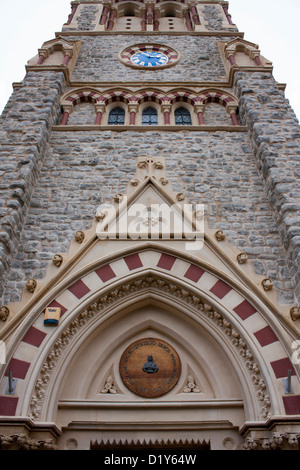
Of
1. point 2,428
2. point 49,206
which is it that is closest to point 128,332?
point 2,428

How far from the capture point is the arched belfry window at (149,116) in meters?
10.7

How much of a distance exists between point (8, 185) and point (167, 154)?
3.70m

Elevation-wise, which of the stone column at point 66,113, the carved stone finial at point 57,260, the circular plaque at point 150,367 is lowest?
the circular plaque at point 150,367

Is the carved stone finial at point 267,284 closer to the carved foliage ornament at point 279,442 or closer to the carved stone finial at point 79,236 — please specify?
the carved foliage ornament at point 279,442

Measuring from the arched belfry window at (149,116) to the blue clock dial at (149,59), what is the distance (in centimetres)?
241

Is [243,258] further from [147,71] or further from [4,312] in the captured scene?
[147,71]

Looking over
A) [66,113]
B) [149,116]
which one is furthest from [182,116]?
[66,113]

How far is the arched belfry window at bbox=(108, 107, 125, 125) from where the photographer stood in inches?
423

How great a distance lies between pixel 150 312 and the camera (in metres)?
7.13

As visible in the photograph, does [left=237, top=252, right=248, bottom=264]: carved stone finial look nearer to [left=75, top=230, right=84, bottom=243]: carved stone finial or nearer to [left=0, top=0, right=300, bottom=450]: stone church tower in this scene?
[left=0, top=0, right=300, bottom=450]: stone church tower

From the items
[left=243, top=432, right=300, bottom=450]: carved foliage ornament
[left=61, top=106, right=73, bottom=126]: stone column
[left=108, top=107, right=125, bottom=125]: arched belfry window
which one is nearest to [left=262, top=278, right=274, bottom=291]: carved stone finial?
[left=243, top=432, right=300, bottom=450]: carved foliage ornament

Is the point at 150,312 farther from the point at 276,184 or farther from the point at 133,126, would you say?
the point at 133,126

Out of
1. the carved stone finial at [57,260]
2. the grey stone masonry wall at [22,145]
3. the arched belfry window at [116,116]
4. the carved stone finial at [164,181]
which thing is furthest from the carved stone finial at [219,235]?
the arched belfry window at [116,116]

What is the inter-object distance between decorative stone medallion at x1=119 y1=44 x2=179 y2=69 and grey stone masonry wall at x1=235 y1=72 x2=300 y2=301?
3104 millimetres
